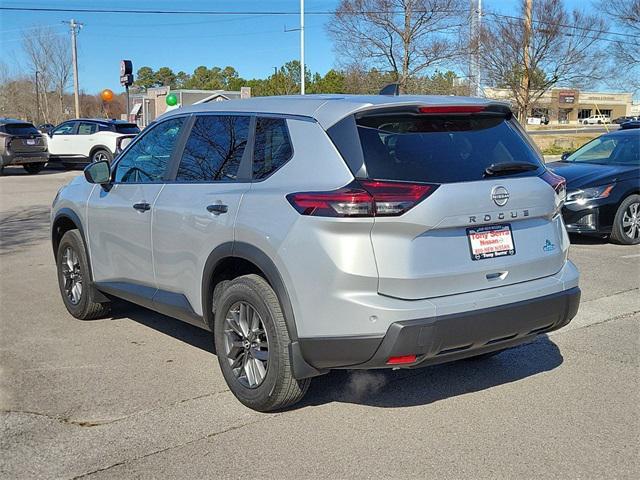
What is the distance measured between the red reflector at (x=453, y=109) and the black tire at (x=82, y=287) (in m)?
3.39

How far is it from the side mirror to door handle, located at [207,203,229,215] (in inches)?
62.2

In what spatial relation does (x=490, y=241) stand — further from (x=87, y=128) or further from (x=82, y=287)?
(x=87, y=128)

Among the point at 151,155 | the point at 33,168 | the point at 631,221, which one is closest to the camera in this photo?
the point at 151,155

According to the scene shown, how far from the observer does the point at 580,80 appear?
2923cm

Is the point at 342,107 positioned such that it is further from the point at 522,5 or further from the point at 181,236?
the point at 522,5

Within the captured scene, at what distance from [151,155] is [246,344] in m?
1.85

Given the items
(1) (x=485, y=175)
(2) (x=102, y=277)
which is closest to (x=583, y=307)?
(1) (x=485, y=175)

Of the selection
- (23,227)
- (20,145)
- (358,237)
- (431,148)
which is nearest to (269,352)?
(358,237)

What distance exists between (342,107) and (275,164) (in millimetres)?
528

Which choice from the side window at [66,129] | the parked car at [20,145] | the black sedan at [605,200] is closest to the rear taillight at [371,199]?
the black sedan at [605,200]

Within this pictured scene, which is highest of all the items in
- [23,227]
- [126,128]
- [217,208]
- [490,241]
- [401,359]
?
[126,128]

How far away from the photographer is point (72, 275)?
6.29 metres

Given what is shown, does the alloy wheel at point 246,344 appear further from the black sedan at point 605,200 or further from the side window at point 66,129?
the side window at point 66,129

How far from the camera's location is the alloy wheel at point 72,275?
243 inches
